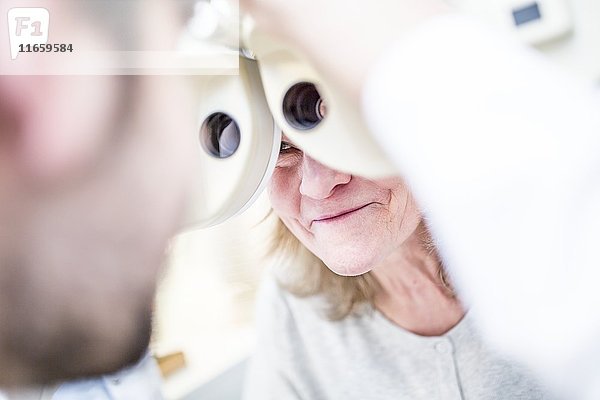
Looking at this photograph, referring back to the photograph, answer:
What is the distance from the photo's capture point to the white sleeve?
0.19 meters

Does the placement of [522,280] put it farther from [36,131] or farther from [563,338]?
[36,131]

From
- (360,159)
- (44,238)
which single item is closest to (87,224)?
(44,238)

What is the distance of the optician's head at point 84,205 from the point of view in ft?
0.93

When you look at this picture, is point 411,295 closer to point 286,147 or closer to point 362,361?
point 362,361

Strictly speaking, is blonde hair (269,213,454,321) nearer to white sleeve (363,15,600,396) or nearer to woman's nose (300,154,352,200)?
woman's nose (300,154,352,200)

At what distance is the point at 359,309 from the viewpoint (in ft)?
1.41

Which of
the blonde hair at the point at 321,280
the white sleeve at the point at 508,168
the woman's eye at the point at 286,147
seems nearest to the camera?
the white sleeve at the point at 508,168

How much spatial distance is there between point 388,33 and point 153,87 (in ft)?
0.36

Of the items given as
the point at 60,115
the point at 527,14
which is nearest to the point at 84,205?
the point at 60,115

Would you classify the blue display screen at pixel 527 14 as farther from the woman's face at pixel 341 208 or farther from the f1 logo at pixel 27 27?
the f1 logo at pixel 27 27

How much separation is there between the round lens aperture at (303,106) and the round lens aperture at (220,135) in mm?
22

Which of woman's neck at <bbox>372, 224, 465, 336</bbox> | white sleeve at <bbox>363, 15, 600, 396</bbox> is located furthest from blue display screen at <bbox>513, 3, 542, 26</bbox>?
white sleeve at <bbox>363, 15, 600, 396</bbox>

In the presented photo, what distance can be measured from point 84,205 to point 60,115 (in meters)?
0.04

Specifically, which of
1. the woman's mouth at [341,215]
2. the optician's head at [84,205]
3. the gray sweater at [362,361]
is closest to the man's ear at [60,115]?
the optician's head at [84,205]
